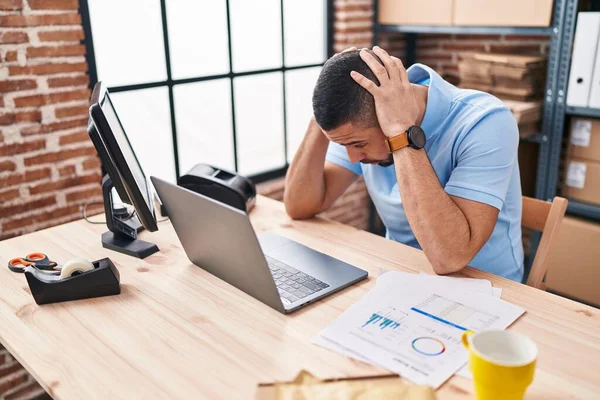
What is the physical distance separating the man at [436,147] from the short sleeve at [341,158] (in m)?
0.22

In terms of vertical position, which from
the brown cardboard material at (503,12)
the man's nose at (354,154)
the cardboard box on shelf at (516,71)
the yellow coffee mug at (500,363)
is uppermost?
the brown cardboard material at (503,12)

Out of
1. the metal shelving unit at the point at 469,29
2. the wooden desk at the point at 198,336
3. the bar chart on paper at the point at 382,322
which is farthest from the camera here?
the metal shelving unit at the point at 469,29

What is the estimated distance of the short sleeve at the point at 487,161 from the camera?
4.41 ft

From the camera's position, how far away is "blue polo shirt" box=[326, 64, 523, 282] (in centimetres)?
136

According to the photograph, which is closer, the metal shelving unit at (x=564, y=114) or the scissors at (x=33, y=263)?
the scissors at (x=33, y=263)

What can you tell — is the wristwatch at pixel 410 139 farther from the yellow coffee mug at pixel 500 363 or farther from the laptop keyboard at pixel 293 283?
the yellow coffee mug at pixel 500 363

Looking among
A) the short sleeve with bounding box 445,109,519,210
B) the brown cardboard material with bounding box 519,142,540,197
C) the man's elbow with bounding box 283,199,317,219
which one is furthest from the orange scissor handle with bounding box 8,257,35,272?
the brown cardboard material with bounding box 519,142,540,197

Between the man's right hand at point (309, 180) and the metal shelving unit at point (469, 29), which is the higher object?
the metal shelving unit at point (469, 29)

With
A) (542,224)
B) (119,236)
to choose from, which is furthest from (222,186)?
(542,224)

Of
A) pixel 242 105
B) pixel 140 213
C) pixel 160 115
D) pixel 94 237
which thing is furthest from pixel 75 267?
pixel 242 105

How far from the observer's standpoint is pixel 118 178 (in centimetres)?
129

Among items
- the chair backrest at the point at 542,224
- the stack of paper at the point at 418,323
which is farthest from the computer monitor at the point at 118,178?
the chair backrest at the point at 542,224

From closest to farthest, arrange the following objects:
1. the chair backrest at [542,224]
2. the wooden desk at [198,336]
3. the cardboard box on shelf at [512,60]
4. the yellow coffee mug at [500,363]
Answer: the yellow coffee mug at [500,363] < the wooden desk at [198,336] < the chair backrest at [542,224] < the cardboard box on shelf at [512,60]

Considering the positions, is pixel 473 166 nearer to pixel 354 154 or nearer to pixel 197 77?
pixel 354 154
